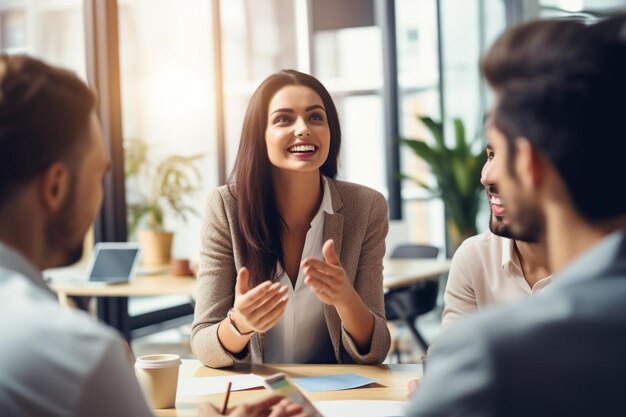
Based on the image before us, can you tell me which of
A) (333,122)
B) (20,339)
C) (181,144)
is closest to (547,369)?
(20,339)

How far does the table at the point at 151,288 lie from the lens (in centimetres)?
386

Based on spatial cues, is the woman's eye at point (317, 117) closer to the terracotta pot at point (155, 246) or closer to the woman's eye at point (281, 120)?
the woman's eye at point (281, 120)

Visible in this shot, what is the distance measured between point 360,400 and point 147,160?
3.82m

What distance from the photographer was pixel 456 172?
21.2 feet

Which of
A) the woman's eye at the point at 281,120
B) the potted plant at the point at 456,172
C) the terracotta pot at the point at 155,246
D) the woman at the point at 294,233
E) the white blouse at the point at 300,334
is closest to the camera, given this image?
the woman at the point at 294,233

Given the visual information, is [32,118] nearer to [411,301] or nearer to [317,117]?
[317,117]

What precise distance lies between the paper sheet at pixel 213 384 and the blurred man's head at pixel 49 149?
73 cm

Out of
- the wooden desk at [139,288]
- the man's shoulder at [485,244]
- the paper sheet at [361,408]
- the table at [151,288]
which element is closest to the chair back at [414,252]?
the table at [151,288]

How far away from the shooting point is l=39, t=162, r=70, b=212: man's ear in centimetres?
107

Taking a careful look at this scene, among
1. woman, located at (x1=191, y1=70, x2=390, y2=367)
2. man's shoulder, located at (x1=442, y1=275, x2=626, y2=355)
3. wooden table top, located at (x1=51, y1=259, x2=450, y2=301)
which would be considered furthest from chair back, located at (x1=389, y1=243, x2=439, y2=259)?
man's shoulder, located at (x1=442, y1=275, x2=626, y2=355)

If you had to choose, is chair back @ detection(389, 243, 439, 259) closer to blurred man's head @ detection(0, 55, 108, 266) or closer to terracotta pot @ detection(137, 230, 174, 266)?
terracotta pot @ detection(137, 230, 174, 266)

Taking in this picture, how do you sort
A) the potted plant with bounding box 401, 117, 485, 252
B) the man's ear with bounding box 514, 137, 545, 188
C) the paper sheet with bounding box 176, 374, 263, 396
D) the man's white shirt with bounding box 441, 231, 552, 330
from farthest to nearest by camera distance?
the potted plant with bounding box 401, 117, 485, 252 < the man's white shirt with bounding box 441, 231, 552, 330 < the paper sheet with bounding box 176, 374, 263, 396 < the man's ear with bounding box 514, 137, 545, 188

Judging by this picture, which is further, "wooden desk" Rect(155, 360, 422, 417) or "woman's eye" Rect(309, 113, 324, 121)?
"woman's eye" Rect(309, 113, 324, 121)

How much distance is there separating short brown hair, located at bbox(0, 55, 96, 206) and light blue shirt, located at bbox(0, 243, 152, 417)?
188 mm
